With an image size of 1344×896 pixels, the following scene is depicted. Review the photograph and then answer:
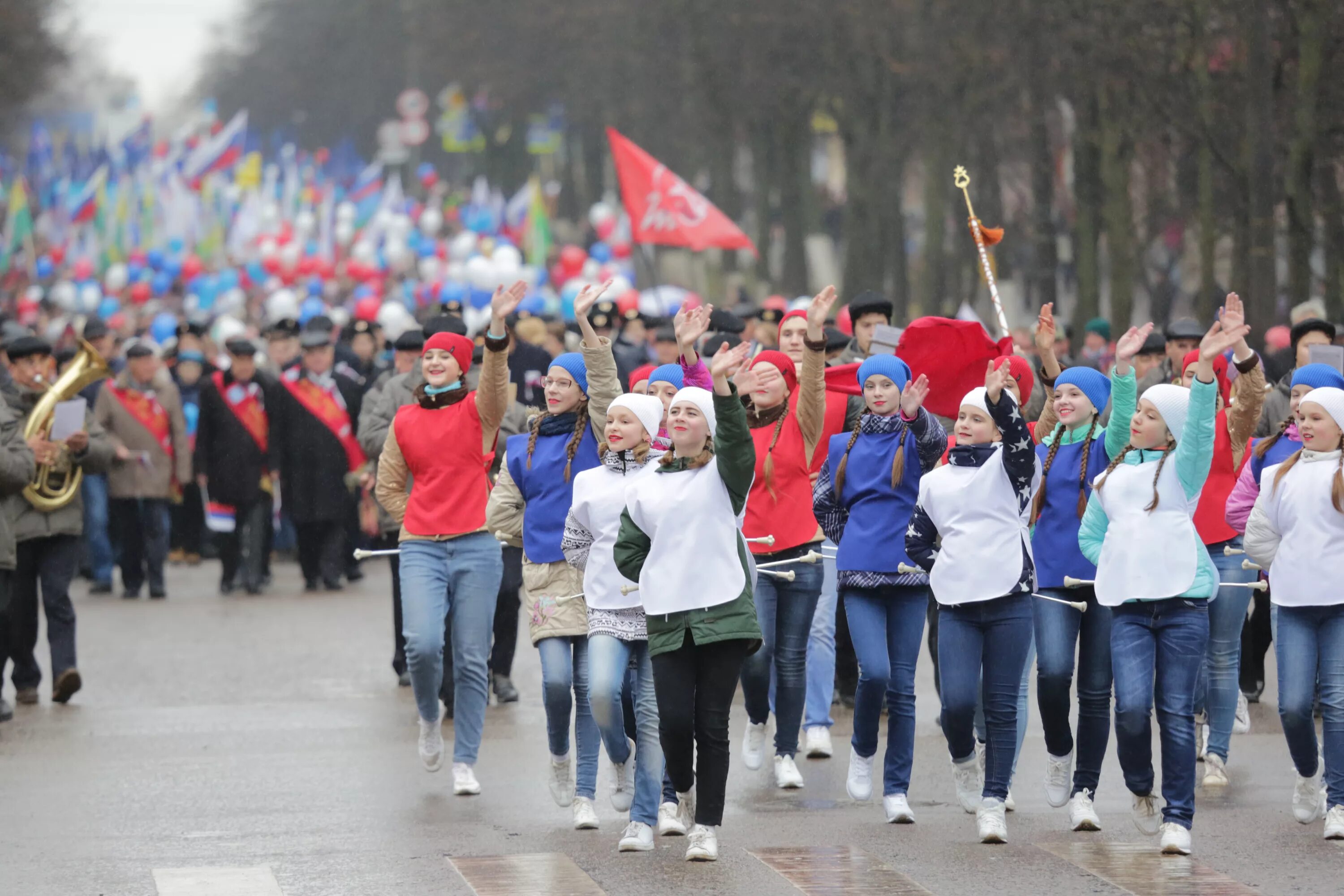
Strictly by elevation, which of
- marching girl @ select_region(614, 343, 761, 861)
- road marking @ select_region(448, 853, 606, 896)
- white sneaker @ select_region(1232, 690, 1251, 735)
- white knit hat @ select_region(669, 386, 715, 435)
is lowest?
white sneaker @ select_region(1232, 690, 1251, 735)

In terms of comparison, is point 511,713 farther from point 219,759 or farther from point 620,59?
point 620,59

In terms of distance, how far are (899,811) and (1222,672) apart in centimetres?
193

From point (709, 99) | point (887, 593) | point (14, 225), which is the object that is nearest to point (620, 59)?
point (709, 99)

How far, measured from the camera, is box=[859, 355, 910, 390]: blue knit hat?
978 cm

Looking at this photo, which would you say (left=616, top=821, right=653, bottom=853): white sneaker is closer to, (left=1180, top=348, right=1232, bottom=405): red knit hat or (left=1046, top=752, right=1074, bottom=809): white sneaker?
(left=1046, top=752, right=1074, bottom=809): white sneaker

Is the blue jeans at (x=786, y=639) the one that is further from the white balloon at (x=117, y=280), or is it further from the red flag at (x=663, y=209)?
the white balloon at (x=117, y=280)

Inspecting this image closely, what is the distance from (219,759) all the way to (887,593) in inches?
139

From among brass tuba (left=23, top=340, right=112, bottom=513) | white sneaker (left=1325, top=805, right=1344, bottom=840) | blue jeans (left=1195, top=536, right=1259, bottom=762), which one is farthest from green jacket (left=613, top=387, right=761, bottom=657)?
brass tuba (left=23, top=340, right=112, bottom=513)

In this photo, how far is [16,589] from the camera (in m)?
13.3

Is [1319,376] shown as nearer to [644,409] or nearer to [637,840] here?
[644,409]

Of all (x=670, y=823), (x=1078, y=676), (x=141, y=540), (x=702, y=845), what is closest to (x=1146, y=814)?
(x=1078, y=676)

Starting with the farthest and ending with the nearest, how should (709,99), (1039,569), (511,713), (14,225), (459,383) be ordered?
(14,225) → (709,99) → (511,713) → (459,383) → (1039,569)

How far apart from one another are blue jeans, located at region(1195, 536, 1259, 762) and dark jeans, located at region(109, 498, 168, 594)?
1103 centimetres

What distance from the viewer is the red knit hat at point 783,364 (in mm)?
10108
